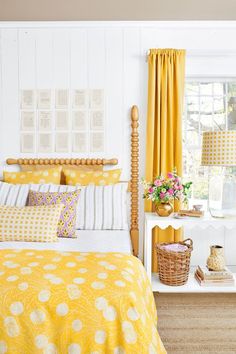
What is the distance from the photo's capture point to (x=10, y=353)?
1.63m

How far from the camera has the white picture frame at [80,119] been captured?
375cm

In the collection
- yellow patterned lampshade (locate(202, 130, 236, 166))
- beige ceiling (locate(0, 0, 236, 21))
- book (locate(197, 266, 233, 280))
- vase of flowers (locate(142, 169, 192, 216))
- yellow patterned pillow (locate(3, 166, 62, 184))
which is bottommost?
book (locate(197, 266, 233, 280))

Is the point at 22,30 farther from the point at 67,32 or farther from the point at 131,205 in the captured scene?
the point at 131,205

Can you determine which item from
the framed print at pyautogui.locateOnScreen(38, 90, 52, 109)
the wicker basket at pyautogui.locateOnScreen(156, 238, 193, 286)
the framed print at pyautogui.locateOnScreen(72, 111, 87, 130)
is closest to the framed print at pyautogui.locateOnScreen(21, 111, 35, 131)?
the framed print at pyautogui.locateOnScreen(38, 90, 52, 109)

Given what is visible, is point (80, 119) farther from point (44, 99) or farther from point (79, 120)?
point (44, 99)

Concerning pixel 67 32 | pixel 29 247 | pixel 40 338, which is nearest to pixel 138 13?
pixel 67 32

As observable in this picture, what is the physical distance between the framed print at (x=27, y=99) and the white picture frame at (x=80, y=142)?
0.53m

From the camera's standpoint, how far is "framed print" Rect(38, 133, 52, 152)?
3.75 meters

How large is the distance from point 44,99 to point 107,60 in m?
0.75

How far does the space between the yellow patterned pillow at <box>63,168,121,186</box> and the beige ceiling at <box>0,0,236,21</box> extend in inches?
58.3

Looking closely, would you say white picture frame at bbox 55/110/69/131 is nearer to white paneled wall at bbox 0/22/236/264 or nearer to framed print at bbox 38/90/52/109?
framed print at bbox 38/90/52/109

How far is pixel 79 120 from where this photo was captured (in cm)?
375

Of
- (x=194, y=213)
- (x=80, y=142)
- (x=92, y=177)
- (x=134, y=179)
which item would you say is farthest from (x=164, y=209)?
(x=80, y=142)

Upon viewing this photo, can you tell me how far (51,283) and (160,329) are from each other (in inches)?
48.1
